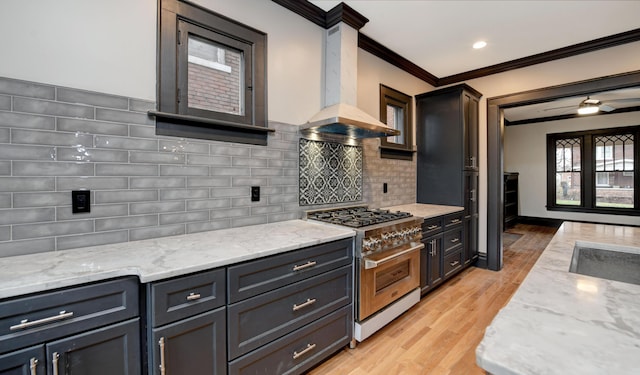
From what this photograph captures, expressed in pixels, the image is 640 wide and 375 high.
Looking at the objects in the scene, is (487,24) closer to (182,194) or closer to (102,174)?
(182,194)

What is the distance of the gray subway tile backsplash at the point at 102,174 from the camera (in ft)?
4.41

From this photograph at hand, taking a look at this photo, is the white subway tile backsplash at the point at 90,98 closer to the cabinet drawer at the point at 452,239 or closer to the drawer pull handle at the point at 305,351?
the drawer pull handle at the point at 305,351

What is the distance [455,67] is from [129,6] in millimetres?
3825

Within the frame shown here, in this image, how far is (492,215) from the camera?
153 inches

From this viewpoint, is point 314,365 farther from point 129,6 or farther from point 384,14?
point 384,14

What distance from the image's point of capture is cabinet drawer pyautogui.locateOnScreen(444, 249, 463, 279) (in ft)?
10.7

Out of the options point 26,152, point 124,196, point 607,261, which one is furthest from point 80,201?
point 607,261

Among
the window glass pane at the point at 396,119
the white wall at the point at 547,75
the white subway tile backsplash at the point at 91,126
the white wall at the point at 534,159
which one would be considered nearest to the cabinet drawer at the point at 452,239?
the white wall at the point at 547,75

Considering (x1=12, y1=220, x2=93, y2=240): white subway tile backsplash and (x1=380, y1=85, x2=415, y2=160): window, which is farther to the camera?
(x1=380, y1=85, x2=415, y2=160): window

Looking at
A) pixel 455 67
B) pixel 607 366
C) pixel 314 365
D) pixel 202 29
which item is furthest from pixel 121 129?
pixel 455 67

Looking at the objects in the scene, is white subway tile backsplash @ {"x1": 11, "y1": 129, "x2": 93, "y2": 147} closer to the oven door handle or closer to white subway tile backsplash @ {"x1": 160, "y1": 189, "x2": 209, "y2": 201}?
white subway tile backsplash @ {"x1": 160, "y1": 189, "x2": 209, "y2": 201}

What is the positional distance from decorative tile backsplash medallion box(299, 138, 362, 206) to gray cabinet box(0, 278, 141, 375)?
1553 mm

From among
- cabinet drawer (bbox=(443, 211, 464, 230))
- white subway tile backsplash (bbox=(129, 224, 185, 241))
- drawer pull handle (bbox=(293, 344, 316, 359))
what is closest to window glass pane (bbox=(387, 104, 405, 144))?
cabinet drawer (bbox=(443, 211, 464, 230))

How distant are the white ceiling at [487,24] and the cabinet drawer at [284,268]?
7.06ft
